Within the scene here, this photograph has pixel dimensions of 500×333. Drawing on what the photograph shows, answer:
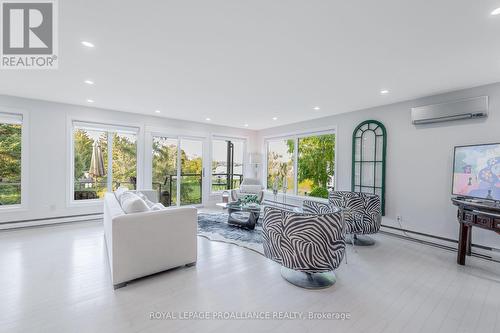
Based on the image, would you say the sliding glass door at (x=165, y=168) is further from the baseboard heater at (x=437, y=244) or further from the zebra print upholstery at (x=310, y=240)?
the baseboard heater at (x=437, y=244)

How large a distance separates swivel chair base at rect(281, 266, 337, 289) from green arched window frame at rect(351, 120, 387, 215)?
A: 2523 millimetres

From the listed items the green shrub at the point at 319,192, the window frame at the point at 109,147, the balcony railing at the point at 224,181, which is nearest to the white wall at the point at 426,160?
the green shrub at the point at 319,192

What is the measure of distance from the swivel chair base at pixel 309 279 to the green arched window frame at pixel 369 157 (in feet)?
8.28

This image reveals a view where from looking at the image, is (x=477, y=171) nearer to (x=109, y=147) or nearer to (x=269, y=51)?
(x=269, y=51)

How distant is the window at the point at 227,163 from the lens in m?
7.05

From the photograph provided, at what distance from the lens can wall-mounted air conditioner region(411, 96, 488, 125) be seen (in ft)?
10.8

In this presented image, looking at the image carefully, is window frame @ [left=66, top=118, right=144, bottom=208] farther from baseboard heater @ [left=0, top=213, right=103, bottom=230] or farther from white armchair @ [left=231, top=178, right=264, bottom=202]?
white armchair @ [left=231, top=178, right=264, bottom=202]

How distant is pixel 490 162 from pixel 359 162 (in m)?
2.00

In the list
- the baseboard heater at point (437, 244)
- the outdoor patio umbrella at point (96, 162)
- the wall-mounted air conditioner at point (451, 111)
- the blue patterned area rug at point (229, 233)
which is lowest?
the blue patterned area rug at point (229, 233)

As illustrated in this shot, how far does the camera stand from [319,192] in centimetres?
584

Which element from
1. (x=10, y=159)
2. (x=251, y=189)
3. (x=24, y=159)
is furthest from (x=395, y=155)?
(x=10, y=159)

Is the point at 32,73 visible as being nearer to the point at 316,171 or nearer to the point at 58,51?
the point at 58,51

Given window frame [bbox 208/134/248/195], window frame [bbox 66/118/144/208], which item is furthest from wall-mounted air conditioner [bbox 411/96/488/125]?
window frame [bbox 66/118/144/208]

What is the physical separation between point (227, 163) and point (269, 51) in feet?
17.1
